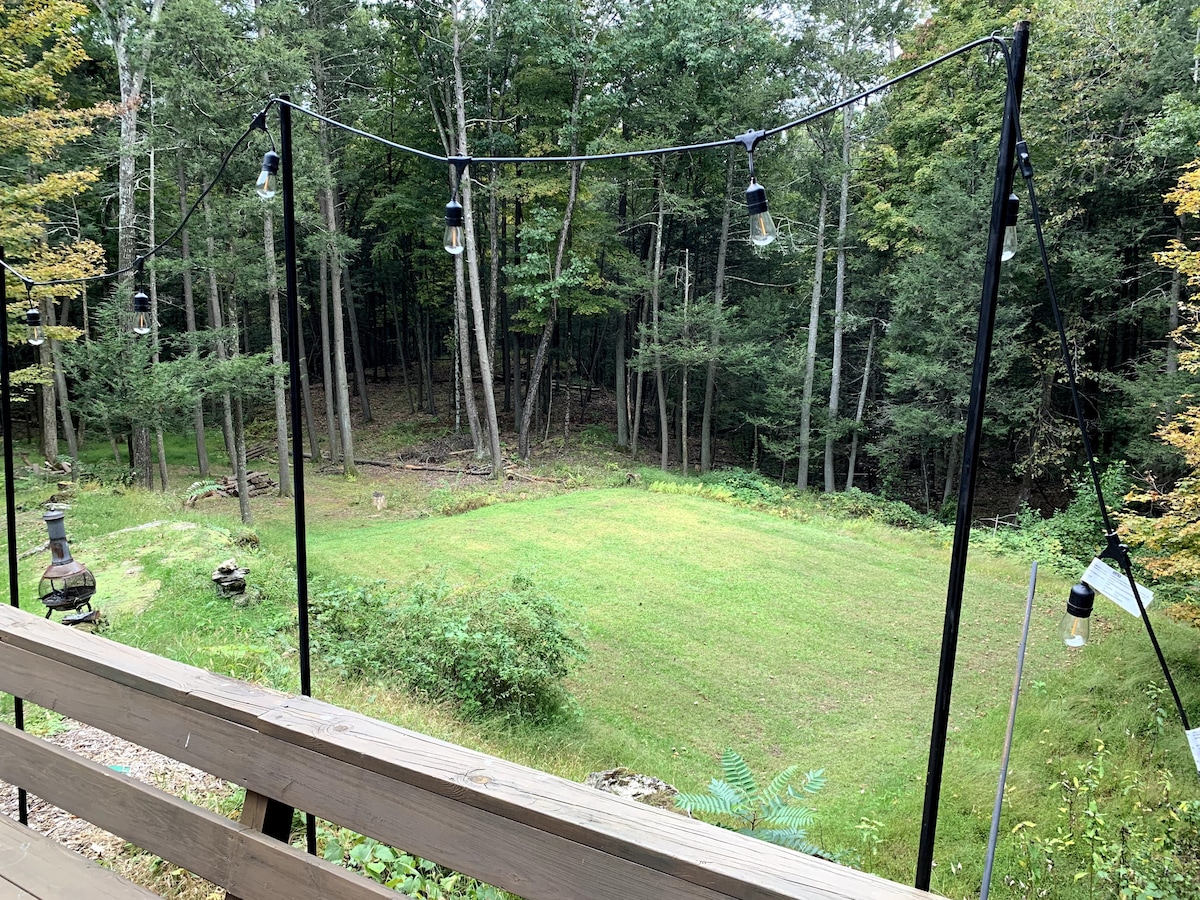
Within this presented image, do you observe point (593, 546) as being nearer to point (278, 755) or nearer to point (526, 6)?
point (278, 755)

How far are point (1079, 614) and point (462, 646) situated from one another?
3.85 m

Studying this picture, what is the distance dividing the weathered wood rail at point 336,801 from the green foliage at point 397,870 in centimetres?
82

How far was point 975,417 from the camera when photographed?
152cm

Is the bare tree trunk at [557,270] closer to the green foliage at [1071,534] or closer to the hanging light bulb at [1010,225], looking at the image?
the green foliage at [1071,534]

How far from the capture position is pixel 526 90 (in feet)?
55.3

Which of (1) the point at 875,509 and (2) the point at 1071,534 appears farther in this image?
(1) the point at 875,509

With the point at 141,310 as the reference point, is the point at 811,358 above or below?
below

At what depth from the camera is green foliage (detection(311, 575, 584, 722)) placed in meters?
4.87

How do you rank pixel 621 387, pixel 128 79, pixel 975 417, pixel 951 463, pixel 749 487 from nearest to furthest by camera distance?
1. pixel 975 417
2. pixel 128 79
3. pixel 951 463
4. pixel 749 487
5. pixel 621 387

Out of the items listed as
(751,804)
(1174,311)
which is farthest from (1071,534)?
(751,804)

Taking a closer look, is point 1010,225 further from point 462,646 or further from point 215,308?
point 215,308

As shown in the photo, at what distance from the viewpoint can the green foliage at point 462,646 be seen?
192 inches

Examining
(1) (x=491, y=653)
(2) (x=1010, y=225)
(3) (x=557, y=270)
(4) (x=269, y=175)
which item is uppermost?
(3) (x=557, y=270)

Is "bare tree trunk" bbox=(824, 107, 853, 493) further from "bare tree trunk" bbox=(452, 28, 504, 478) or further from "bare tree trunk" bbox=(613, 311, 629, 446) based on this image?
Result: "bare tree trunk" bbox=(452, 28, 504, 478)
